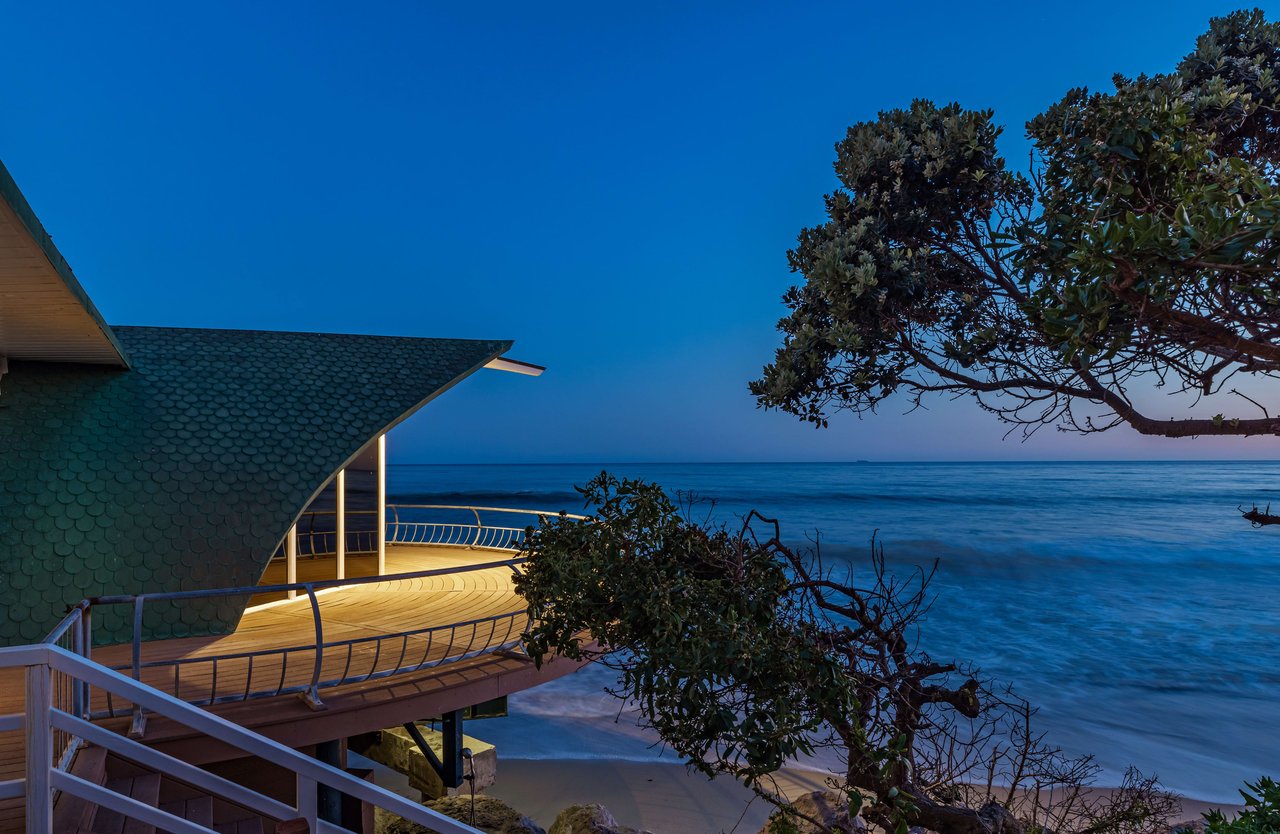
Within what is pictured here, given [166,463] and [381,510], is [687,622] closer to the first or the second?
[166,463]

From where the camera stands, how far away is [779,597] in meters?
3.80

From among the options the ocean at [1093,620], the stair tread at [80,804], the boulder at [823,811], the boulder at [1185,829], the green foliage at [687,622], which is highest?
the green foliage at [687,622]

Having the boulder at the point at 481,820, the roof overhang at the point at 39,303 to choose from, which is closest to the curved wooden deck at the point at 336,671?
the boulder at the point at 481,820

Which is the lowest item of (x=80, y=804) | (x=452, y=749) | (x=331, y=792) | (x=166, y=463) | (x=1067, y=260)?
(x=452, y=749)

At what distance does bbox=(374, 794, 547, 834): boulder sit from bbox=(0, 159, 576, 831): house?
944mm

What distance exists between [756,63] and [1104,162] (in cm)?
1687

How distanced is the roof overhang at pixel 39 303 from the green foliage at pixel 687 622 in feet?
11.0

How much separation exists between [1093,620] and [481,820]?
20336 mm

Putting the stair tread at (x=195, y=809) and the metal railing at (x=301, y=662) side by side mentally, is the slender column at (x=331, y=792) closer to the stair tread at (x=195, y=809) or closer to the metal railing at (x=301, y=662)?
the metal railing at (x=301, y=662)

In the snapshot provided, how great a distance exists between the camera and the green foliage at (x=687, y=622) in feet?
10.8

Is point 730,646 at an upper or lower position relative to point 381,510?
lower

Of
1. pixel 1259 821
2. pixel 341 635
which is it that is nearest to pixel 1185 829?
pixel 1259 821

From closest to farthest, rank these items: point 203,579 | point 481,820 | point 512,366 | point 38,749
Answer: point 38,749 → point 203,579 → point 481,820 → point 512,366

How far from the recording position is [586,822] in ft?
22.9
